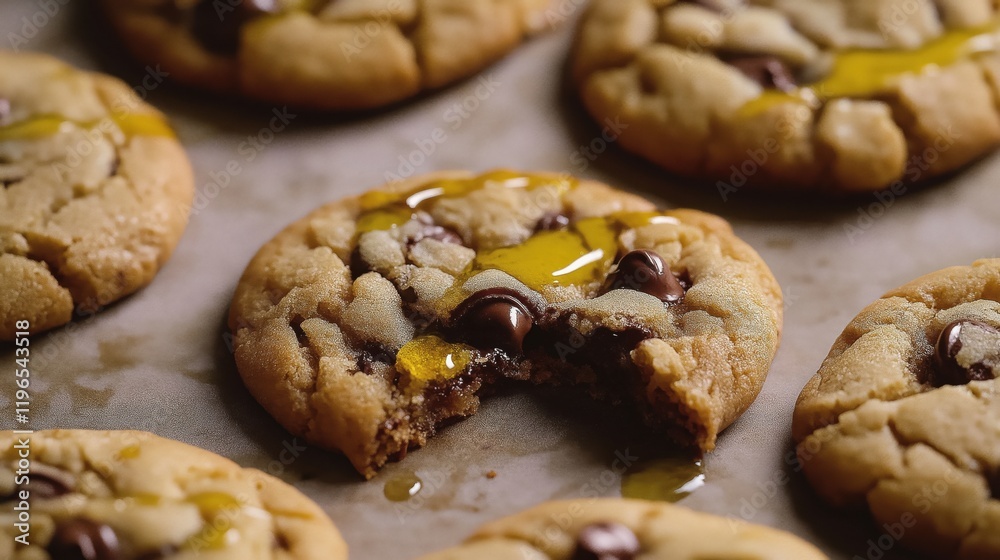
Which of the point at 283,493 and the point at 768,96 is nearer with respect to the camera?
the point at 283,493

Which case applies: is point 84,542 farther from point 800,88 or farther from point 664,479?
point 800,88

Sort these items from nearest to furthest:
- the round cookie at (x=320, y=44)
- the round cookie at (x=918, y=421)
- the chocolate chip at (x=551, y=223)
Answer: the round cookie at (x=918, y=421) → the chocolate chip at (x=551, y=223) → the round cookie at (x=320, y=44)

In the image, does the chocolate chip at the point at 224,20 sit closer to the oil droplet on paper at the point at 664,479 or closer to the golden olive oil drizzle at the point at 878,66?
the golden olive oil drizzle at the point at 878,66

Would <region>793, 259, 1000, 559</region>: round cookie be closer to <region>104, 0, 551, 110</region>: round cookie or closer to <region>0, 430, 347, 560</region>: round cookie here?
<region>0, 430, 347, 560</region>: round cookie

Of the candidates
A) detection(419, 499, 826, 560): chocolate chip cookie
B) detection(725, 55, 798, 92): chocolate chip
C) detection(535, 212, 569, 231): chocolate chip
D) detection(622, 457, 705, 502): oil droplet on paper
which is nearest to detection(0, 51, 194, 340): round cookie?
detection(535, 212, 569, 231): chocolate chip

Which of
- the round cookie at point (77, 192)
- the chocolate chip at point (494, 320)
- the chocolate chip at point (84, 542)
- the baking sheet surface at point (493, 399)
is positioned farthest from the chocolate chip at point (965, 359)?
the round cookie at point (77, 192)

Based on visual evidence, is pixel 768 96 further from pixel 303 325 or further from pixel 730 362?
pixel 303 325

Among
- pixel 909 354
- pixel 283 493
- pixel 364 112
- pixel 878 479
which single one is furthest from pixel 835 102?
pixel 283 493
